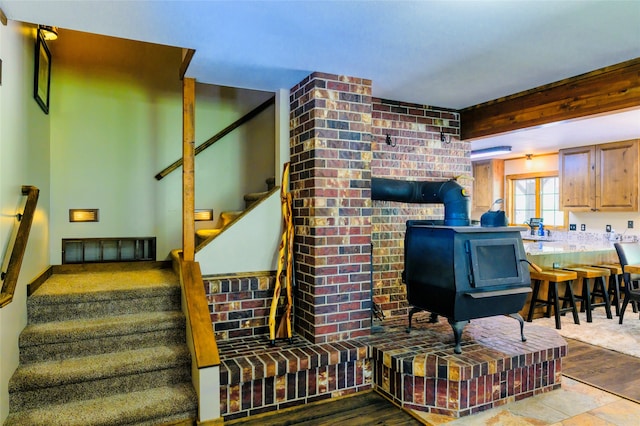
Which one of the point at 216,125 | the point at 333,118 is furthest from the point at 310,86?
the point at 216,125

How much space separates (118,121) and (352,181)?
96.1 inches

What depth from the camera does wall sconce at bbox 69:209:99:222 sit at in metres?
3.77

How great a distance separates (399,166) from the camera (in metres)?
3.81

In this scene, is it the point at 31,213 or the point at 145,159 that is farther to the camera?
the point at 145,159

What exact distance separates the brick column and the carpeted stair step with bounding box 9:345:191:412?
0.98 meters

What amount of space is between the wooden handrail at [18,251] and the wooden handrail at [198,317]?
0.96 m

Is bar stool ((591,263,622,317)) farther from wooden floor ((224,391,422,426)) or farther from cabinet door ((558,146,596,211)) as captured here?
wooden floor ((224,391,422,426))

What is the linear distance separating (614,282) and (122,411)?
5.39 metres

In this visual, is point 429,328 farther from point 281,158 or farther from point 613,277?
point 613,277

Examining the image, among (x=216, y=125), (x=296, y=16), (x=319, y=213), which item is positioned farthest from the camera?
(x=216, y=125)

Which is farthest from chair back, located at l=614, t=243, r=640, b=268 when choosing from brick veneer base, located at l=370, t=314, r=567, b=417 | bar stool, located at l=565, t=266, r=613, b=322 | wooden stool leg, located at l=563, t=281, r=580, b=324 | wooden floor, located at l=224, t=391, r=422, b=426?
wooden floor, located at l=224, t=391, r=422, b=426

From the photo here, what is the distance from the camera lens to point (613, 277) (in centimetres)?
497

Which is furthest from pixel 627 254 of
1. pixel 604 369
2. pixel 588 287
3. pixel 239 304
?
pixel 239 304

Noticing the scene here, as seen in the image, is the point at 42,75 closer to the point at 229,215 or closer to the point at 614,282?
the point at 229,215
